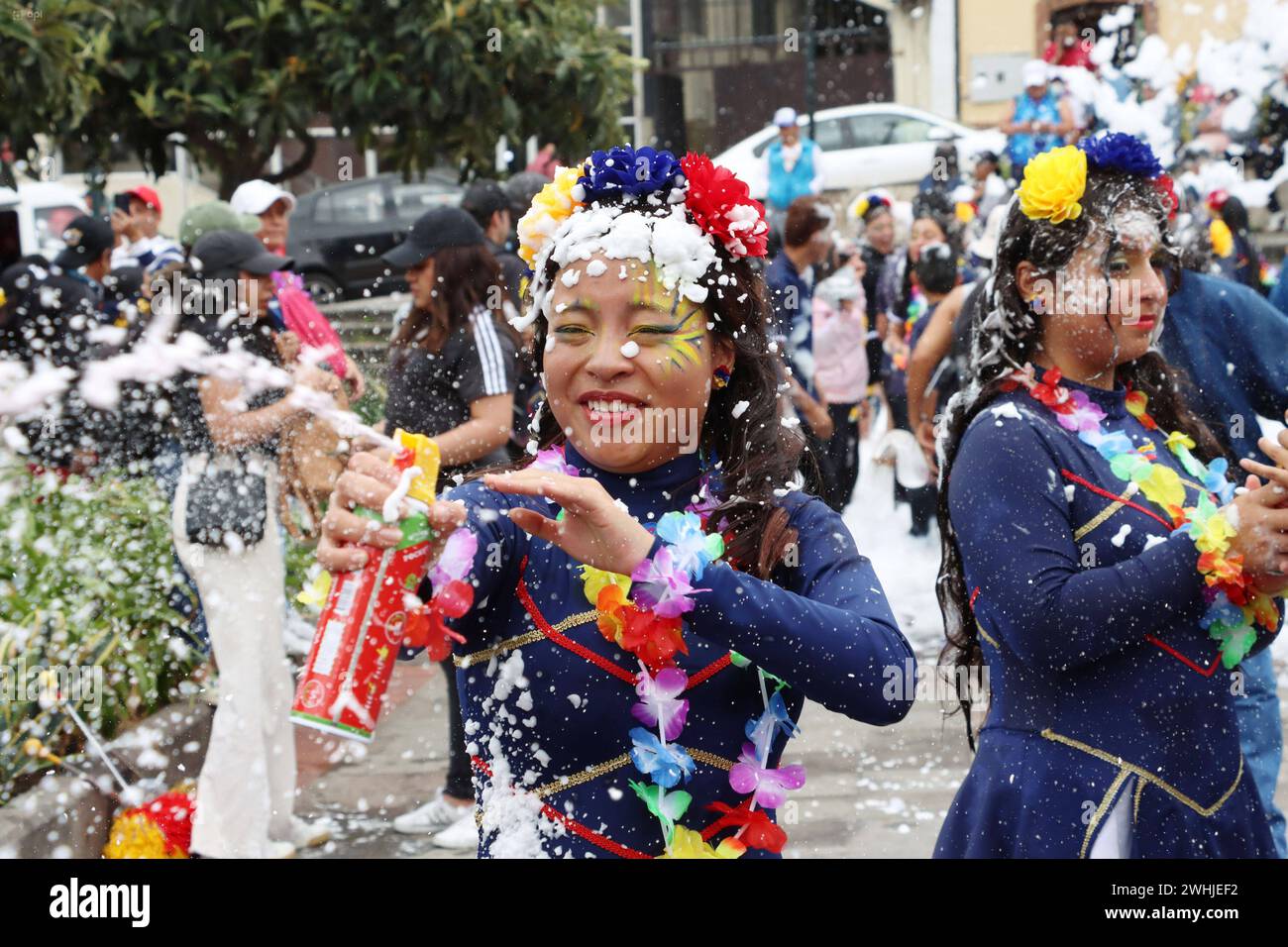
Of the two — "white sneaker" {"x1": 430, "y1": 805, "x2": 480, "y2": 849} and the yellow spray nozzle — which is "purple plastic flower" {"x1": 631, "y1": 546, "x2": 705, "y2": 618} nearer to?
the yellow spray nozzle

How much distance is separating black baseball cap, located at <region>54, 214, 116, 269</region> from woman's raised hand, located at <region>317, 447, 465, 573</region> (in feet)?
22.6

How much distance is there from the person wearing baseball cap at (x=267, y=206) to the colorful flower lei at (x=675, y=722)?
5.94 m

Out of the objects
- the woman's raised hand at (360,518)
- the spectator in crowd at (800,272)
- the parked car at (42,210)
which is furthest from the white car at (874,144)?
the woman's raised hand at (360,518)

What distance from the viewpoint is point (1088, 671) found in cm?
273

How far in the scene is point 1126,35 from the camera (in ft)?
61.8

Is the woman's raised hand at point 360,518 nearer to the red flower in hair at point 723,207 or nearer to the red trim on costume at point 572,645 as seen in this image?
the red trim on costume at point 572,645

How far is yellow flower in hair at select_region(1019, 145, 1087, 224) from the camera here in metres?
2.96

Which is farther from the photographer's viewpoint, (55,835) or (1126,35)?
(1126,35)

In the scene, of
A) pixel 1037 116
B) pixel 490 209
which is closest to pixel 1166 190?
pixel 490 209

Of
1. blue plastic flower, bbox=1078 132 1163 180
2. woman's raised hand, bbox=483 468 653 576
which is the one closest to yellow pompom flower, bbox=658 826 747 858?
woman's raised hand, bbox=483 468 653 576

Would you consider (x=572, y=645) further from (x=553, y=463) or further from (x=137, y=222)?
(x=137, y=222)
